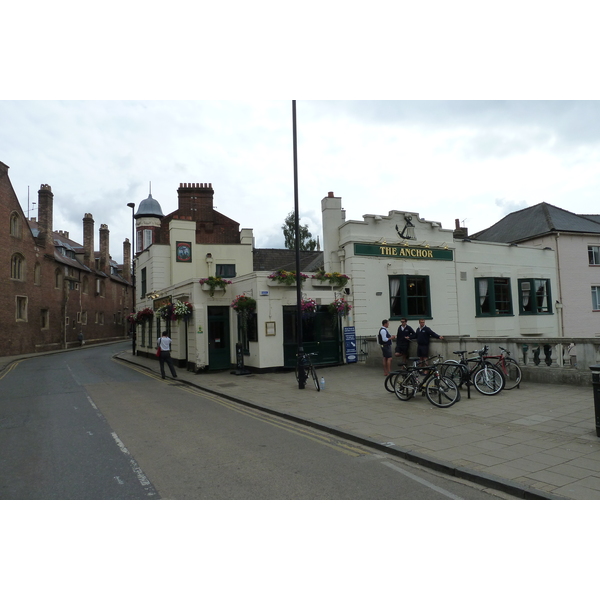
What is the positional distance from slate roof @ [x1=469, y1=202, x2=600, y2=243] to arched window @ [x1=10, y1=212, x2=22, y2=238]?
122ft

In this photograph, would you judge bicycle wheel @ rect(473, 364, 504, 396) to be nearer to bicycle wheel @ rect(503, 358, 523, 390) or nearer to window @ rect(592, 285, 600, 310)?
bicycle wheel @ rect(503, 358, 523, 390)

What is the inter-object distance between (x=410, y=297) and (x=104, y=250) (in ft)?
148

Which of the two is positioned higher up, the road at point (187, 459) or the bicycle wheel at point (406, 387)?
the bicycle wheel at point (406, 387)

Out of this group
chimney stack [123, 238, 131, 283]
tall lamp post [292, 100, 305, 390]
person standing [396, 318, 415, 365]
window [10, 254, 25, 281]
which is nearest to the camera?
tall lamp post [292, 100, 305, 390]

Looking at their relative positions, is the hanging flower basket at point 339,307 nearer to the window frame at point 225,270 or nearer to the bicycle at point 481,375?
the bicycle at point 481,375

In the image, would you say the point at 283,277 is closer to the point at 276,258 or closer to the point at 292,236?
the point at 276,258

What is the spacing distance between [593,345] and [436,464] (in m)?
7.00

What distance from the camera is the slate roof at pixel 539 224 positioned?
1089 inches

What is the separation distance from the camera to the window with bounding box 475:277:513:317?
21.8m

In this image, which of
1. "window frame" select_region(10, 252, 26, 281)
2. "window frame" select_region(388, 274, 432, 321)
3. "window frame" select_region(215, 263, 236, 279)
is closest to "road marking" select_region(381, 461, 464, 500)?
"window frame" select_region(388, 274, 432, 321)

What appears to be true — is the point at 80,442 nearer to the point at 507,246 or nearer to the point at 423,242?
the point at 423,242

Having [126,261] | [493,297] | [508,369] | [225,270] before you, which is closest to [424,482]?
[508,369]

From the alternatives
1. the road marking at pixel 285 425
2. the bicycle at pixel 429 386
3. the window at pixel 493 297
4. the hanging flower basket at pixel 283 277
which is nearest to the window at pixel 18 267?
the hanging flower basket at pixel 283 277

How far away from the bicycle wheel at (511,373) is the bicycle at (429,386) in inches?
91.8
